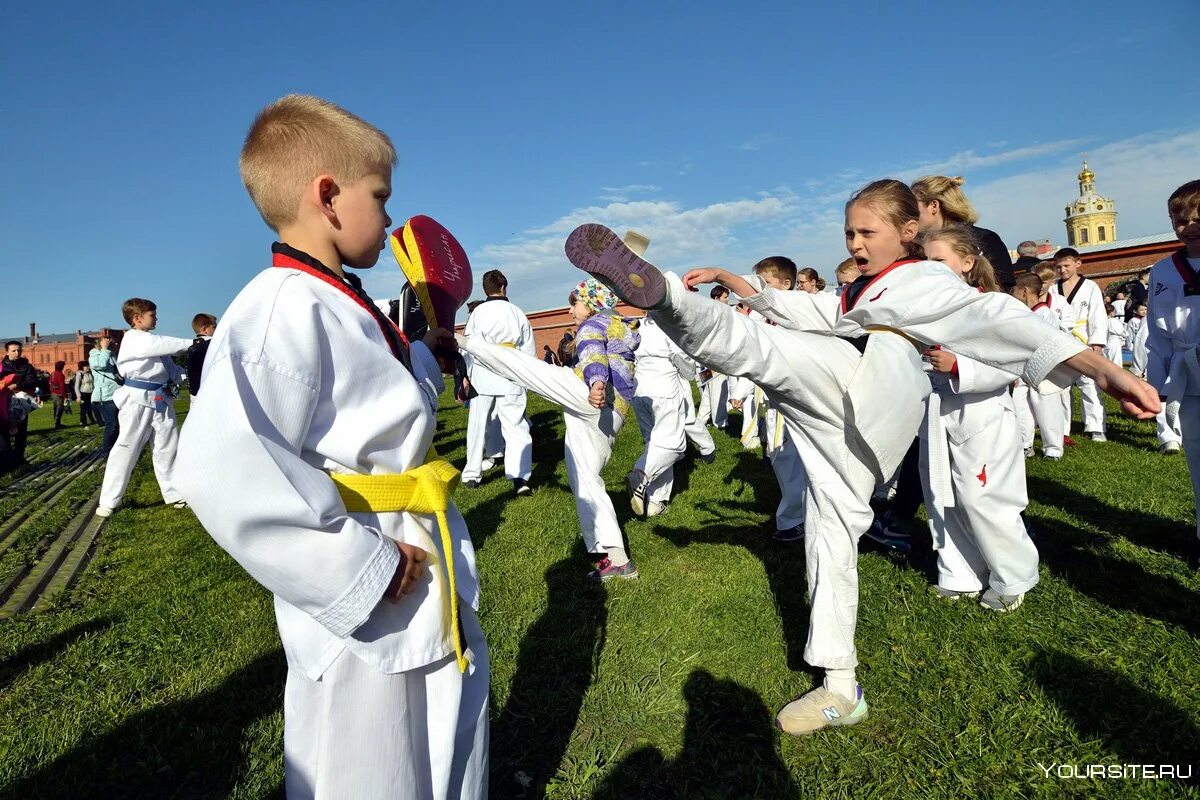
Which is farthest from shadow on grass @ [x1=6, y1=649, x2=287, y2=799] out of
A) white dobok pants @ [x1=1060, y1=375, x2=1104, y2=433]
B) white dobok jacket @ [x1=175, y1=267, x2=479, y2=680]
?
white dobok pants @ [x1=1060, y1=375, x2=1104, y2=433]

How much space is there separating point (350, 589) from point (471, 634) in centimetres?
54

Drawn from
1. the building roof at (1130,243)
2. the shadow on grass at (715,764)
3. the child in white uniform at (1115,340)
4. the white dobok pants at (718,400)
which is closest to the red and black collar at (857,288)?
the shadow on grass at (715,764)

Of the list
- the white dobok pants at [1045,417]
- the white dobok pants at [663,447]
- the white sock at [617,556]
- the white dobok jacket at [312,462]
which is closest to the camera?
the white dobok jacket at [312,462]

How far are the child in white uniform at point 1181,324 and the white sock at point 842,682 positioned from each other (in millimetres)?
2806

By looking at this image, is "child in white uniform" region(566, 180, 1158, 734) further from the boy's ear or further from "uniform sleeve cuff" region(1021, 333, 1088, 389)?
the boy's ear

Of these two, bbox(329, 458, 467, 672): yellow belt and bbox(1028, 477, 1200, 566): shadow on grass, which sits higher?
bbox(329, 458, 467, 672): yellow belt

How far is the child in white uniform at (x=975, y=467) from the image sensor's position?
148 inches

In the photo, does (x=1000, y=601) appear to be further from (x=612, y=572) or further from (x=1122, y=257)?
(x=1122, y=257)

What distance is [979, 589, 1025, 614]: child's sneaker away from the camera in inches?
151

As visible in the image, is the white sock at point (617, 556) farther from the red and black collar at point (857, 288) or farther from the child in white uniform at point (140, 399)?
the child in white uniform at point (140, 399)

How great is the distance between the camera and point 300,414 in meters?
1.41

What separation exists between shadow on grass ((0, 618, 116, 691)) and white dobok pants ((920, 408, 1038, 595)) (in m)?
5.20

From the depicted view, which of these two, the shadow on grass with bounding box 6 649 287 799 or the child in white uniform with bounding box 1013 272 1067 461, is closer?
the shadow on grass with bounding box 6 649 287 799

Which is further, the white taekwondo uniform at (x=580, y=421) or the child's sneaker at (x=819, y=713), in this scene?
the white taekwondo uniform at (x=580, y=421)
